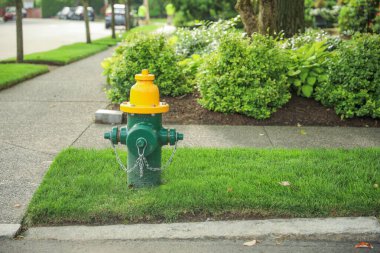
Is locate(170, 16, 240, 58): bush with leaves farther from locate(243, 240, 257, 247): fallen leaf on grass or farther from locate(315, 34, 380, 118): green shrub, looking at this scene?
locate(243, 240, 257, 247): fallen leaf on grass

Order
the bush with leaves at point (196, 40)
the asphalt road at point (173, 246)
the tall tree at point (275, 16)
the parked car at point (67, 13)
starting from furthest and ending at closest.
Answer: the parked car at point (67, 13) → the bush with leaves at point (196, 40) → the tall tree at point (275, 16) → the asphalt road at point (173, 246)

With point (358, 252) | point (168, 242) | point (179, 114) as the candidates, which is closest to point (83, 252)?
point (168, 242)

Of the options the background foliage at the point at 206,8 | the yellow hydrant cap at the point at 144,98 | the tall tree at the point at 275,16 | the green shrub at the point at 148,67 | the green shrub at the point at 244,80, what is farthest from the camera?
the background foliage at the point at 206,8

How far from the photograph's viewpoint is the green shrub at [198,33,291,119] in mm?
7133

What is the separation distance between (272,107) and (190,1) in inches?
888

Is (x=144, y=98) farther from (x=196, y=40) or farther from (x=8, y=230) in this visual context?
(x=196, y=40)

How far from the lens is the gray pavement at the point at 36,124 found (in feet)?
15.1

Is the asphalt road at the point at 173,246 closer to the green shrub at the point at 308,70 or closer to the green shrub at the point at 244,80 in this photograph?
the green shrub at the point at 244,80

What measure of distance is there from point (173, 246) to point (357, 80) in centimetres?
450

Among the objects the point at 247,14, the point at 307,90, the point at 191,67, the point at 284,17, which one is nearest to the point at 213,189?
the point at 307,90

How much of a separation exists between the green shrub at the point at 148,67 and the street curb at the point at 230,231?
4.20 meters

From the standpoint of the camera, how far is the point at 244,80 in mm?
7145

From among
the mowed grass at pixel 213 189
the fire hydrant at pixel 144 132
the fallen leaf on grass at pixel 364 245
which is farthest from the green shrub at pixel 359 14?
the fallen leaf on grass at pixel 364 245

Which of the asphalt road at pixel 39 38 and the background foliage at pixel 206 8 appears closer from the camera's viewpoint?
the asphalt road at pixel 39 38
